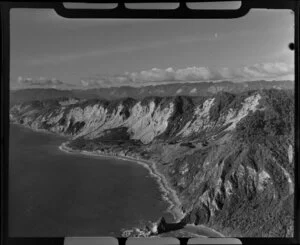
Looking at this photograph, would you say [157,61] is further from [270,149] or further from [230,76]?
[270,149]

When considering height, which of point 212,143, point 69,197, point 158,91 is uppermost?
point 158,91

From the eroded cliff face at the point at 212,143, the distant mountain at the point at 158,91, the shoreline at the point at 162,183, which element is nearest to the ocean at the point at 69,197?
the shoreline at the point at 162,183

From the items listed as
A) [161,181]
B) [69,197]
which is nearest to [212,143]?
[161,181]

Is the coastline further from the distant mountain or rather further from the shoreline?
the distant mountain

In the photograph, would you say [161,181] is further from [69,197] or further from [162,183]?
[69,197]

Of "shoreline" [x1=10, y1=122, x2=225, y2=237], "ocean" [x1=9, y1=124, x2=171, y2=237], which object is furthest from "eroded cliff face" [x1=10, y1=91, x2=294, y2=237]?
"ocean" [x1=9, y1=124, x2=171, y2=237]

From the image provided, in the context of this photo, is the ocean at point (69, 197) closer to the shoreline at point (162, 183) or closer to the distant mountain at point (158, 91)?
the shoreline at point (162, 183)
